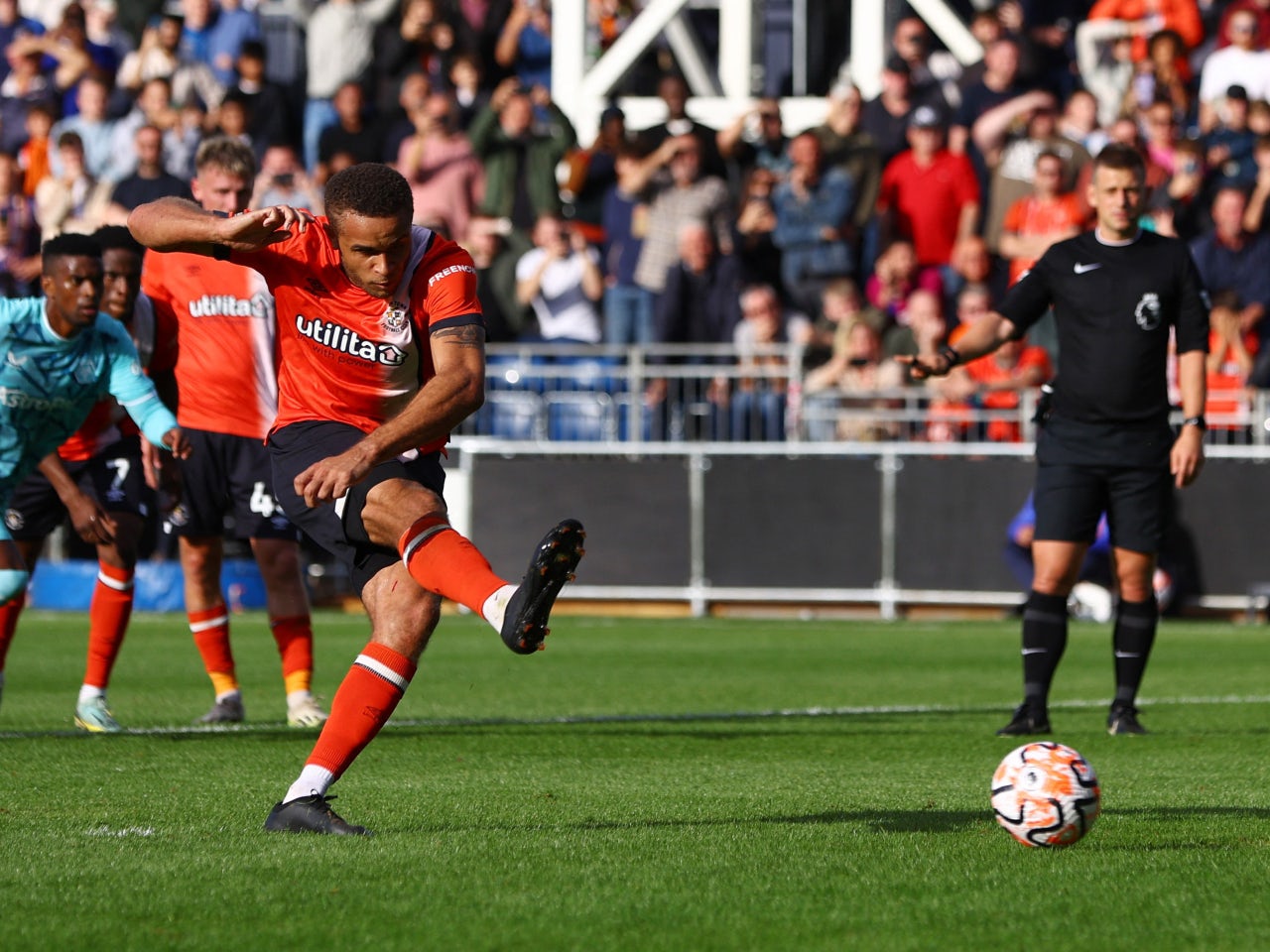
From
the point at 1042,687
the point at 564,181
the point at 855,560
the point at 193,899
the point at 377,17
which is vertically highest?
the point at 377,17

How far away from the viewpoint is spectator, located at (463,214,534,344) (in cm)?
2005

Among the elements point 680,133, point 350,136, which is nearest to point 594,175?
point 680,133

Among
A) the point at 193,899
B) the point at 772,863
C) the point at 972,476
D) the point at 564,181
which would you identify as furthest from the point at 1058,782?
the point at 564,181

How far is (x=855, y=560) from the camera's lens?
1773 centimetres

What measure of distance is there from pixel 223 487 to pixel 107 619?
0.82 meters

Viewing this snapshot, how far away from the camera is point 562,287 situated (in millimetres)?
19781

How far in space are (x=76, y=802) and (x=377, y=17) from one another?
16975mm

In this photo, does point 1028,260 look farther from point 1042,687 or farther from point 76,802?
point 76,802

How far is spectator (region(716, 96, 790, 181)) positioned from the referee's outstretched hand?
455 inches

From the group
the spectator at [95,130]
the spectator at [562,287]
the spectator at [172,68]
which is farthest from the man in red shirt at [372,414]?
the spectator at [172,68]

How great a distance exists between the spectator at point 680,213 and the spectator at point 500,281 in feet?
4.05

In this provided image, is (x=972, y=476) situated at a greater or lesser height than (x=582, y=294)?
lesser

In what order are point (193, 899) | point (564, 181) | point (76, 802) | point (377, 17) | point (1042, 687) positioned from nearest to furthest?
point (193, 899)
point (76, 802)
point (1042, 687)
point (564, 181)
point (377, 17)

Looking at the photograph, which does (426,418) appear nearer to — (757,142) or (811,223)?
(811,223)
